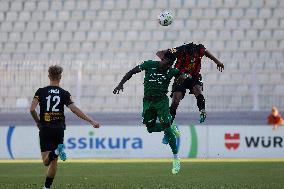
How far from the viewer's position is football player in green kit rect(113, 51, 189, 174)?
45.4ft

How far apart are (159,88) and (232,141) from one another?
841 cm

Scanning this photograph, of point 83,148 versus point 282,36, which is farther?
point 282,36

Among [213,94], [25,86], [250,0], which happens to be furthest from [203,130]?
[250,0]

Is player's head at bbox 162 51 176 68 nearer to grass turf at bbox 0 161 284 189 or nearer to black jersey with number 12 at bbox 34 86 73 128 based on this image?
grass turf at bbox 0 161 284 189

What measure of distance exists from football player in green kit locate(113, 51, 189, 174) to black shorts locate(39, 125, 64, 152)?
130 inches

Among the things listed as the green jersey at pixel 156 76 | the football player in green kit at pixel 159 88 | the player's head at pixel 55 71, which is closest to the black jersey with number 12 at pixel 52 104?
the player's head at pixel 55 71

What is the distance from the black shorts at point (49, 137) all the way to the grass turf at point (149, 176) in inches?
58.1

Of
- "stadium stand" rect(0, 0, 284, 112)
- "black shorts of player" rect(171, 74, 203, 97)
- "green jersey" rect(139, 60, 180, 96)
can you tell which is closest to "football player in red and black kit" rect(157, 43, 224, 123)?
"black shorts of player" rect(171, 74, 203, 97)

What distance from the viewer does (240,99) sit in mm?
22859

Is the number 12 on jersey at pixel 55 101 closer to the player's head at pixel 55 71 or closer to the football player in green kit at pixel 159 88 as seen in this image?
the player's head at pixel 55 71

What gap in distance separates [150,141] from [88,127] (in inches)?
68.5

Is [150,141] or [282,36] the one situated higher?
[282,36]

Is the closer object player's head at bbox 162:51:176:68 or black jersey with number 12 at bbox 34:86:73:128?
black jersey with number 12 at bbox 34:86:73:128

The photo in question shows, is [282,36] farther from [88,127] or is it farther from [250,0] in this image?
[88,127]
